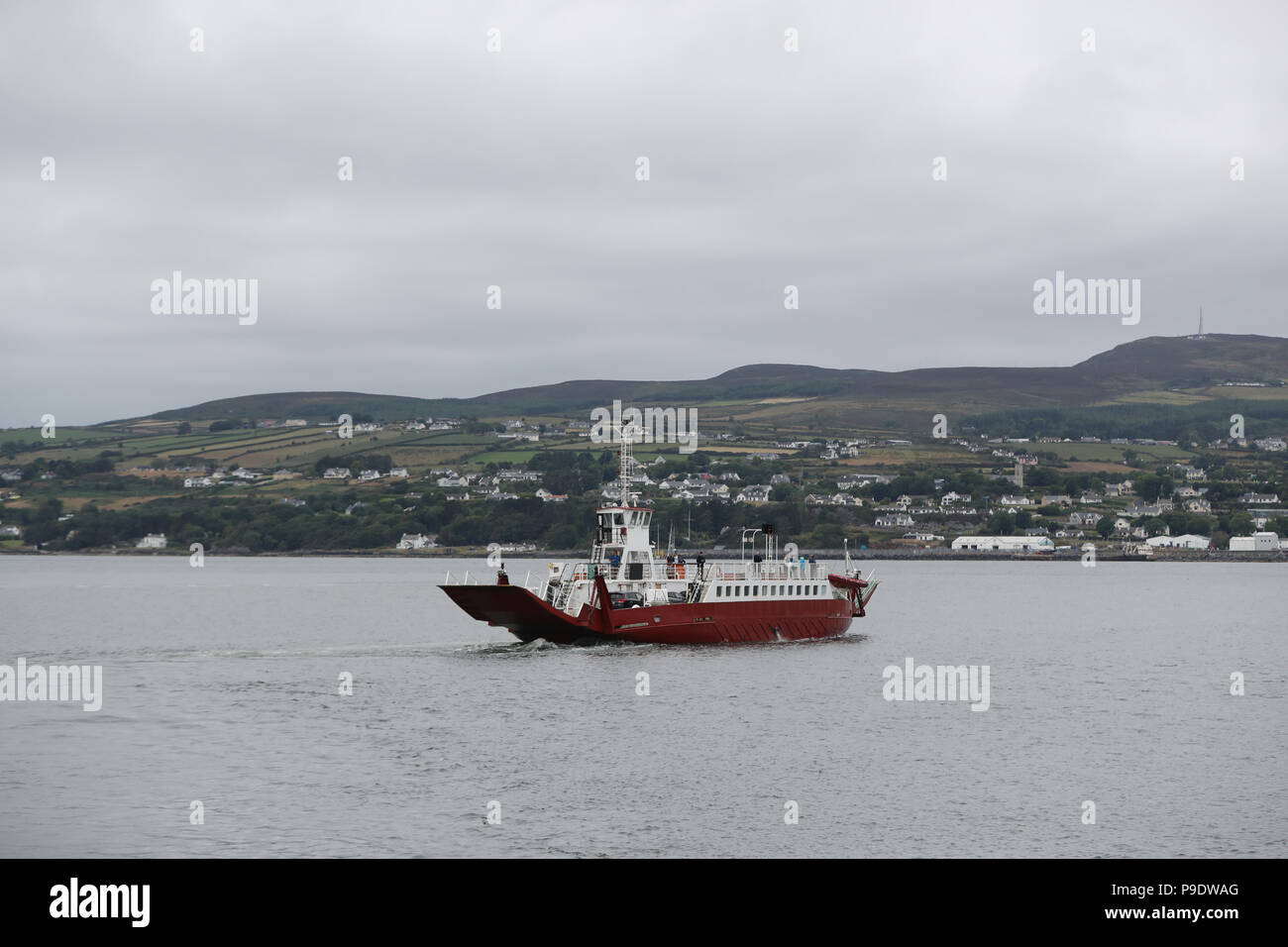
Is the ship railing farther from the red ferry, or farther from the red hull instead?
the red hull

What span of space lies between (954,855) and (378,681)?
107ft

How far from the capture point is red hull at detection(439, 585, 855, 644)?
6125 cm

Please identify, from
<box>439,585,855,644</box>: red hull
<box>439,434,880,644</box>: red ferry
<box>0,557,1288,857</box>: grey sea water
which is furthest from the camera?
<box>439,434,880,644</box>: red ferry

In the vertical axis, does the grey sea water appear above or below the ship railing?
below

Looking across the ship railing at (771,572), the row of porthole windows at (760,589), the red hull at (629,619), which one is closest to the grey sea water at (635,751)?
the red hull at (629,619)

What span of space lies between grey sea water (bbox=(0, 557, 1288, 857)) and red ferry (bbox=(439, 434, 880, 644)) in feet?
4.17

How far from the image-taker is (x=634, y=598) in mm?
66375

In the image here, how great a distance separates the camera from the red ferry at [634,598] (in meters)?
63.1

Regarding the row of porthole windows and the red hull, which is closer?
the red hull

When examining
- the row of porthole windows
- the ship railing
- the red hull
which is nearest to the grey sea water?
the red hull

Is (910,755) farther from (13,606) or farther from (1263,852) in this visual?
(13,606)

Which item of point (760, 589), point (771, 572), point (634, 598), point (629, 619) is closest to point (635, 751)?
point (629, 619)

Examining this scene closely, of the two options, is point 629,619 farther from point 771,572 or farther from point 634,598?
point 771,572
